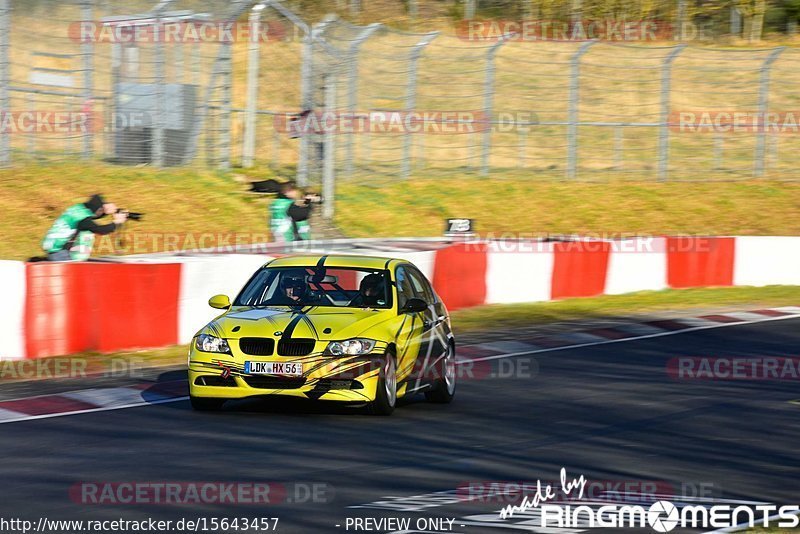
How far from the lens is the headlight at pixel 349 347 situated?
10305 mm

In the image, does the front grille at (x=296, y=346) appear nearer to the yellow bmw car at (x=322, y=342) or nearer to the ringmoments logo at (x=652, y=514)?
the yellow bmw car at (x=322, y=342)

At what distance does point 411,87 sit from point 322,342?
20187mm

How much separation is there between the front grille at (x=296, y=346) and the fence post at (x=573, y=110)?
20761mm

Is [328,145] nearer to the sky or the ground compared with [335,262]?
nearer to the sky

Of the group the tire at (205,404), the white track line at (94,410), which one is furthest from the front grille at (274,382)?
the white track line at (94,410)

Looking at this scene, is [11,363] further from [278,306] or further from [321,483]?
[321,483]

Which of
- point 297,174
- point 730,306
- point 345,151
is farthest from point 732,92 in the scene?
point 730,306

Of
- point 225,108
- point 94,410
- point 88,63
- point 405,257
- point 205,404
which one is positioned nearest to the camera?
point 205,404

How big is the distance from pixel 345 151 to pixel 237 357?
70.1 feet

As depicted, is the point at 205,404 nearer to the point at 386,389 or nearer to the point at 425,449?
the point at 386,389

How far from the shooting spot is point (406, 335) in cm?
1108

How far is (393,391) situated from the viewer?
35.4 ft

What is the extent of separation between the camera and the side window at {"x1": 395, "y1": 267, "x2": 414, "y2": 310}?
11391mm

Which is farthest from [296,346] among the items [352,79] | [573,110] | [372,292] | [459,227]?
[573,110]
